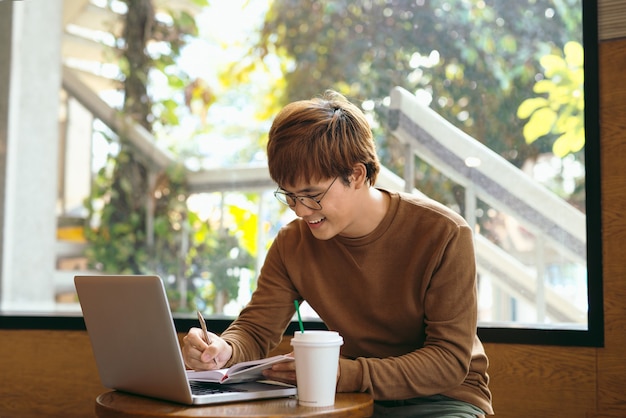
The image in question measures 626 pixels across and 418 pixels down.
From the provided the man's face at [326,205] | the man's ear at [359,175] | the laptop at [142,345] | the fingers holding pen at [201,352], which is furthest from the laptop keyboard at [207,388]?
the man's ear at [359,175]

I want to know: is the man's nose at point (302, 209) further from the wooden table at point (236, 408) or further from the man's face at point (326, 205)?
the wooden table at point (236, 408)

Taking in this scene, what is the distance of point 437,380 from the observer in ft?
5.44

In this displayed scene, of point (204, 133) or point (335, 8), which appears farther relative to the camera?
point (204, 133)

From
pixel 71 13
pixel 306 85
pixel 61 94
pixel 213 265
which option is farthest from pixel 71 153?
pixel 306 85

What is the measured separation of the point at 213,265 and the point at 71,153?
806 mm

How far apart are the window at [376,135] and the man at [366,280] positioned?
546mm

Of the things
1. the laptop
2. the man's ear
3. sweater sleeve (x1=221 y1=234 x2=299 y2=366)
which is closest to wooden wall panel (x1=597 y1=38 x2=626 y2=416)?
the man's ear

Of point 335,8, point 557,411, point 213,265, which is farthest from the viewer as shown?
point 213,265

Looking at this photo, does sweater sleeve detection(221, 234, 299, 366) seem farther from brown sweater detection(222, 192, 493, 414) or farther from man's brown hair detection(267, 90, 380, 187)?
man's brown hair detection(267, 90, 380, 187)

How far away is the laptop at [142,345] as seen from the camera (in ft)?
4.71

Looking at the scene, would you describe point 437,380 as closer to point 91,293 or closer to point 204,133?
point 91,293

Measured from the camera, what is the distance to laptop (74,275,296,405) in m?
1.44

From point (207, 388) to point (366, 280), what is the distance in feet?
1.62

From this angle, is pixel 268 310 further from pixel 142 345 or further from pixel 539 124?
pixel 539 124
